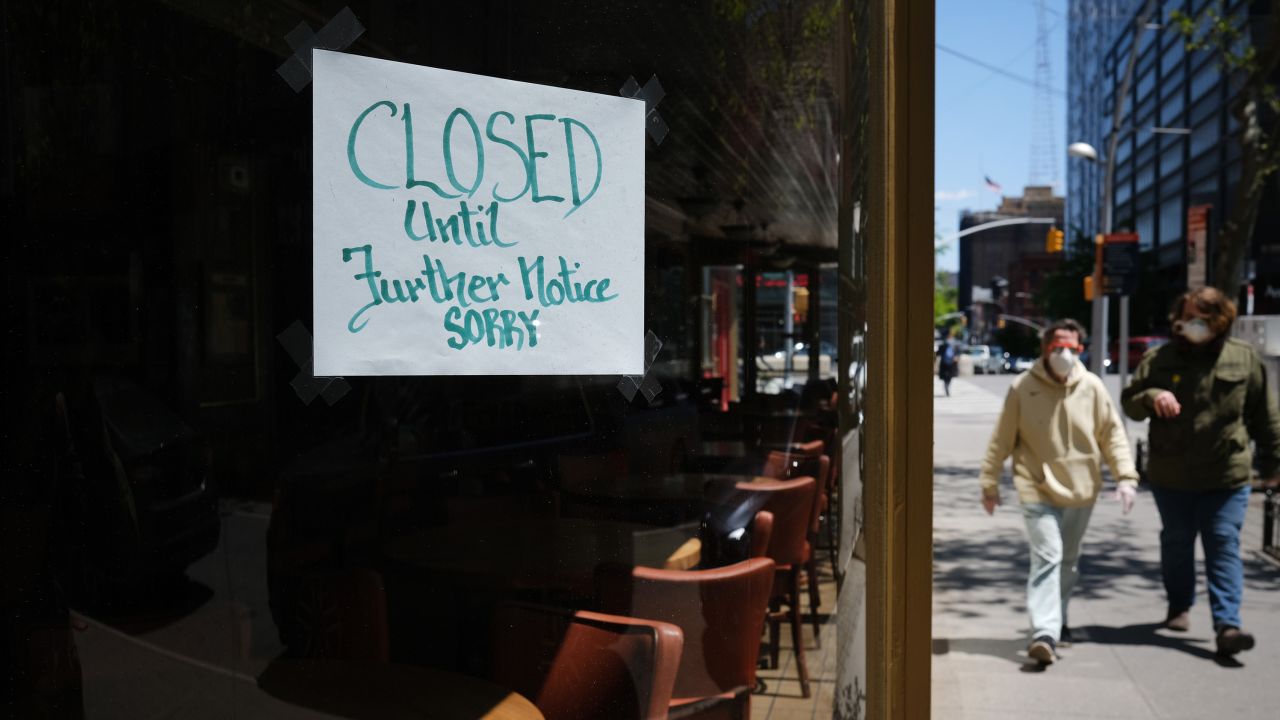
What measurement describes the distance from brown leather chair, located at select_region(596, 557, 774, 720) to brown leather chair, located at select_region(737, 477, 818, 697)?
599mm

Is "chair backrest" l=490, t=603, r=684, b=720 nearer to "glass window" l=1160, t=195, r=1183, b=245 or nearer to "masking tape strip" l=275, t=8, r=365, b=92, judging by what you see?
"masking tape strip" l=275, t=8, r=365, b=92

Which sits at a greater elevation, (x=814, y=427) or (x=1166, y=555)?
(x=814, y=427)

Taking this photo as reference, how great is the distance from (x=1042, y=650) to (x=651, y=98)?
4313mm

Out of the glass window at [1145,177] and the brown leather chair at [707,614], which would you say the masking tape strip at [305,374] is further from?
the glass window at [1145,177]

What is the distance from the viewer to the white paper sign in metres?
1.45

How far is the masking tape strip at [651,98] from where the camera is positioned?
1694 millimetres

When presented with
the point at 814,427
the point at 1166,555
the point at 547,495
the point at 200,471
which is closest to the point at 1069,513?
the point at 1166,555

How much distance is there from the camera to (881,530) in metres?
1.93

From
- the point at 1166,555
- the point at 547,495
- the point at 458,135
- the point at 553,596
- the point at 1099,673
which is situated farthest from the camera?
the point at 1166,555

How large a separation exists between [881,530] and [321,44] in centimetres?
123

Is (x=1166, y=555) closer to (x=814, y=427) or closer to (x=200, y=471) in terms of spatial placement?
(x=814, y=427)

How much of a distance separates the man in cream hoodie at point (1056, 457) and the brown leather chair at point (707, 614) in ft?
9.89

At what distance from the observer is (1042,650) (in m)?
5.15

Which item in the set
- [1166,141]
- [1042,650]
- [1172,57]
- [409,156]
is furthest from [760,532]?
[1172,57]
